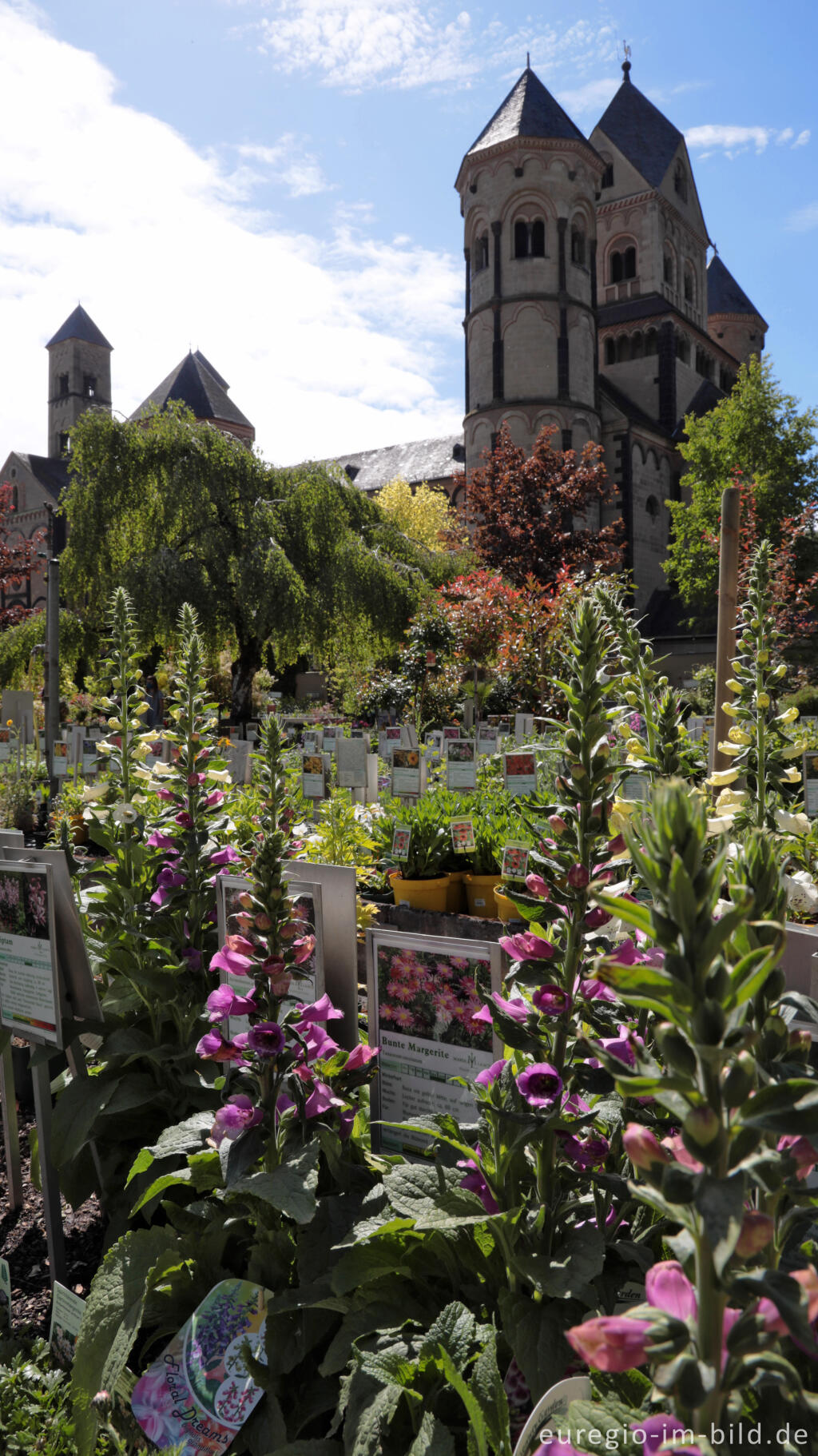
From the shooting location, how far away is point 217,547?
47.6 feet

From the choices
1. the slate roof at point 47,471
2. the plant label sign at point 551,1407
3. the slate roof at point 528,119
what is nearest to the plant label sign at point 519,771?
the plant label sign at point 551,1407

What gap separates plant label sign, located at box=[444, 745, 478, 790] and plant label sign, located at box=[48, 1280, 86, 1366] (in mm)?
3828

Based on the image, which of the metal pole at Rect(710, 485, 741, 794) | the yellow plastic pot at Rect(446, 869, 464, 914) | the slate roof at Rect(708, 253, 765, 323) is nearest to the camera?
the metal pole at Rect(710, 485, 741, 794)

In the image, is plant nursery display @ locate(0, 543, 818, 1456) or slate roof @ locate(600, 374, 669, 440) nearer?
plant nursery display @ locate(0, 543, 818, 1456)

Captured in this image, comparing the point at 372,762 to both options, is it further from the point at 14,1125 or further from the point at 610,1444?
the point at 610,1444

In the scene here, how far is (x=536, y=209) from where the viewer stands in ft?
99.9

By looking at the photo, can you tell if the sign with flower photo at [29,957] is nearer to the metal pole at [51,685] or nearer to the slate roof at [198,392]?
the metal pole at [51,685]

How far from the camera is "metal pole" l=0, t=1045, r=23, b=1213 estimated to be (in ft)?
9.34

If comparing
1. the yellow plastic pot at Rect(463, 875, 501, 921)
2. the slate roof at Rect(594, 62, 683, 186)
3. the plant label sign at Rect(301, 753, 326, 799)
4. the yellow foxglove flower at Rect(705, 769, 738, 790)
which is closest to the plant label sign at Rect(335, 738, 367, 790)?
the plant label sign at Rect(301, 753, 326, 799)

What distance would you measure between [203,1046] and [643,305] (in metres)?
40.7

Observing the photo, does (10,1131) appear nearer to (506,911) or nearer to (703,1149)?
(506,911)

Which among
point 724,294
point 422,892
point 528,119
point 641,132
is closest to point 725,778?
point 422,892

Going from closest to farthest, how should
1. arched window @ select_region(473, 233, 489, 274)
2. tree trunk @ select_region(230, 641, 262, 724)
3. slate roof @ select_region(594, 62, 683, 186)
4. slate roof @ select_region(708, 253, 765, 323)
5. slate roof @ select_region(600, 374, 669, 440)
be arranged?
tree trunk @ select_region(230, 641, 262, 724), arched window @ select_region(473, 233, 489, 274), slate roof @ select_region(600, 374, 669, 440), slate roof @ select_region(594, 62, 683, 186), slate roof @ select_region(708, 253, 765, 323)

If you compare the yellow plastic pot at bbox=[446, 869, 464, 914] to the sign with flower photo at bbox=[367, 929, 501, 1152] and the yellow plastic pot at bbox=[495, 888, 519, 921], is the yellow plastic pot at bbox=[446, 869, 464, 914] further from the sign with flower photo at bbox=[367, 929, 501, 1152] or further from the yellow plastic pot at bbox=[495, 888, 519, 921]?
the sign with flower photo at bbox=[367, 929, 501, 1152]
